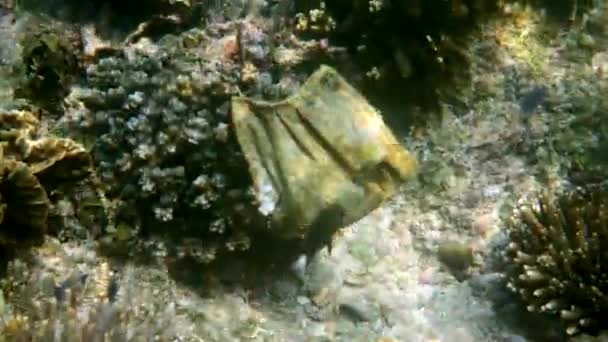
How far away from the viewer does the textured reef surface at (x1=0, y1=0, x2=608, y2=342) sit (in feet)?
15.7

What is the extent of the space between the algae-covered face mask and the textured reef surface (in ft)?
0.76

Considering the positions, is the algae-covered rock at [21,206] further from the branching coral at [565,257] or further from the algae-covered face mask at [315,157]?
the branching coral at [565,257]

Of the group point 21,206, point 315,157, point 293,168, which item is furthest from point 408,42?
point 21,206

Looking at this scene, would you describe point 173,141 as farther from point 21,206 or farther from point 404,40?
point 404,40

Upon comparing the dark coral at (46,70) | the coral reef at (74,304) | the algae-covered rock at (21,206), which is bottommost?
the coral reef at (74,304)

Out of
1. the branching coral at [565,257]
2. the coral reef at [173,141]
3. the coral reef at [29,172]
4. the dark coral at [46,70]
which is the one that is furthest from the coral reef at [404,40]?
the coral reef at [29,172]

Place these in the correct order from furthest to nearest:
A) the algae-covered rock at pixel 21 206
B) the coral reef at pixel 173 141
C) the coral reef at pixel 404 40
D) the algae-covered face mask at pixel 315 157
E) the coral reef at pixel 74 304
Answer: the coral reef at pixel 404 40 < the coral reef at pixel 173 141 < the algae-covered face mask at pixel 315 157 < the algae-covered rock at pixel 21 206 < the coral reef at pixel 74 304

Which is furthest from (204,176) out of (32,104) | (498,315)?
(498,315)

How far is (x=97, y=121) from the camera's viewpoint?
5250 mm

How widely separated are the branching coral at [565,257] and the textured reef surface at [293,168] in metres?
0.02

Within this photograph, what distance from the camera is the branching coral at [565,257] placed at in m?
4.84

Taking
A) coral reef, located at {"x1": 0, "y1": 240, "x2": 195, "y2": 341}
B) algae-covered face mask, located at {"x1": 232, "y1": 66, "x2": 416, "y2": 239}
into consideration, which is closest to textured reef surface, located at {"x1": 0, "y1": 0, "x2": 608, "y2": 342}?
coral reef, located at {"x1": 0, "y1": 240, "x2": 195, "y2": 341}

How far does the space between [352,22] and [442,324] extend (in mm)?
2846

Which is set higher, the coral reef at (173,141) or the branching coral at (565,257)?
the coral reef at (173,141)
